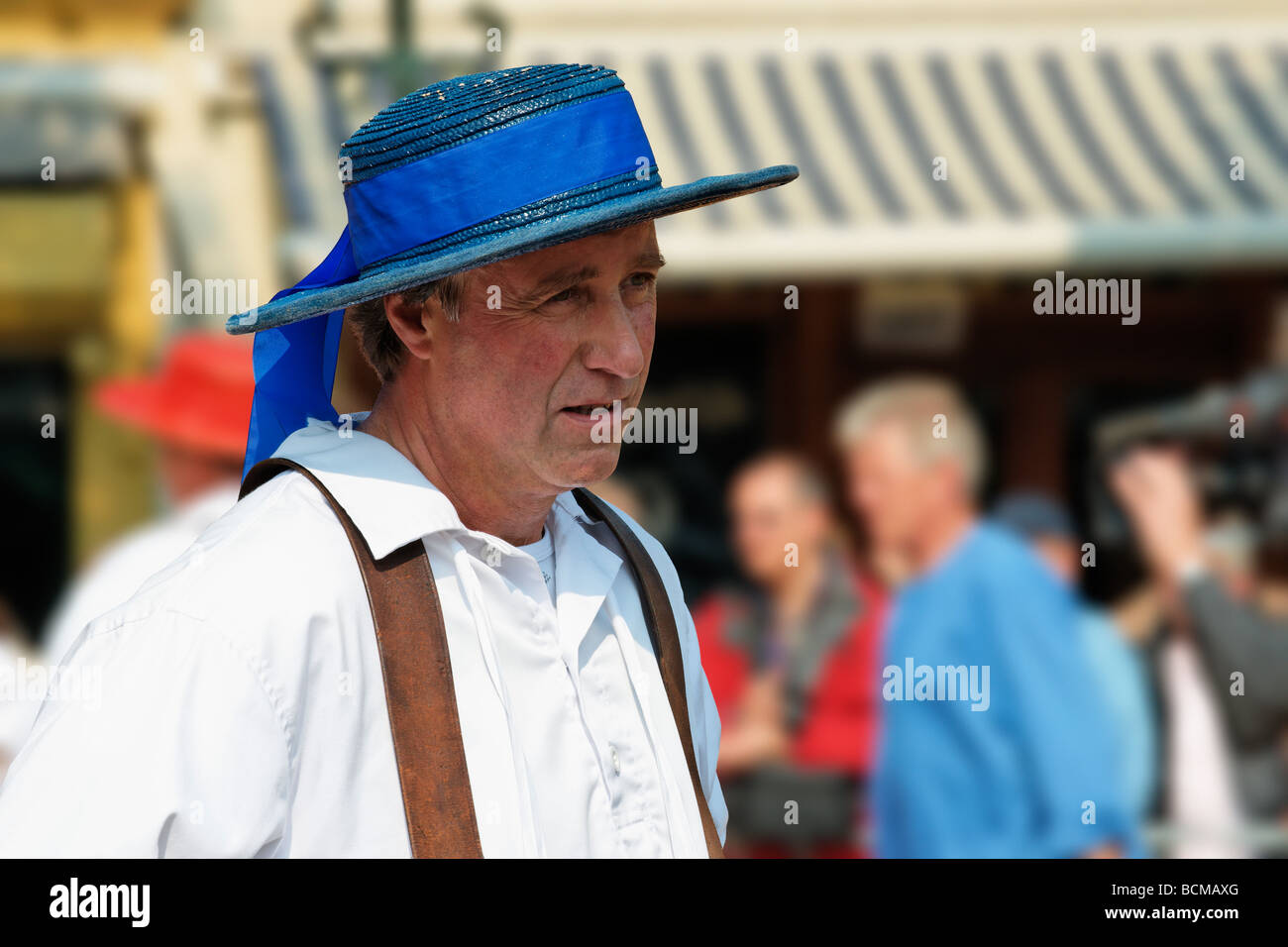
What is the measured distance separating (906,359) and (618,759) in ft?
17.8

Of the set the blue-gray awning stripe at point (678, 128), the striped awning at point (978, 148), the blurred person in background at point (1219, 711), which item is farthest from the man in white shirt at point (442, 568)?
the blue-gray awning stripe at point (678, 128)

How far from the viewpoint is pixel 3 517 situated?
23.5 ft

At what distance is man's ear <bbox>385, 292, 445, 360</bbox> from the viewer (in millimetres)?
1671

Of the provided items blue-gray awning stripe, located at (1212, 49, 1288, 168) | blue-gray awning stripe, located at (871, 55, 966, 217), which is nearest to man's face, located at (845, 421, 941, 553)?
blue-gray awning stripe, located at (871, 55, 966, 217)

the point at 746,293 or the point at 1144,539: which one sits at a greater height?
the point at 746,293

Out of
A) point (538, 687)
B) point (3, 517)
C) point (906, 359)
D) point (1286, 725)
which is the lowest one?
point (1286, 725)

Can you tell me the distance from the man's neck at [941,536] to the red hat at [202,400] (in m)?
1.65

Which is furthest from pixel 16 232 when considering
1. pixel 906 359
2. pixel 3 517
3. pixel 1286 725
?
pixel 1286 725

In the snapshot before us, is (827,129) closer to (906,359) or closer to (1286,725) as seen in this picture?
(906,359)

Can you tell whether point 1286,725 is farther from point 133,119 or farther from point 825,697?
point 133,119

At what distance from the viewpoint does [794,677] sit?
4332 mm
